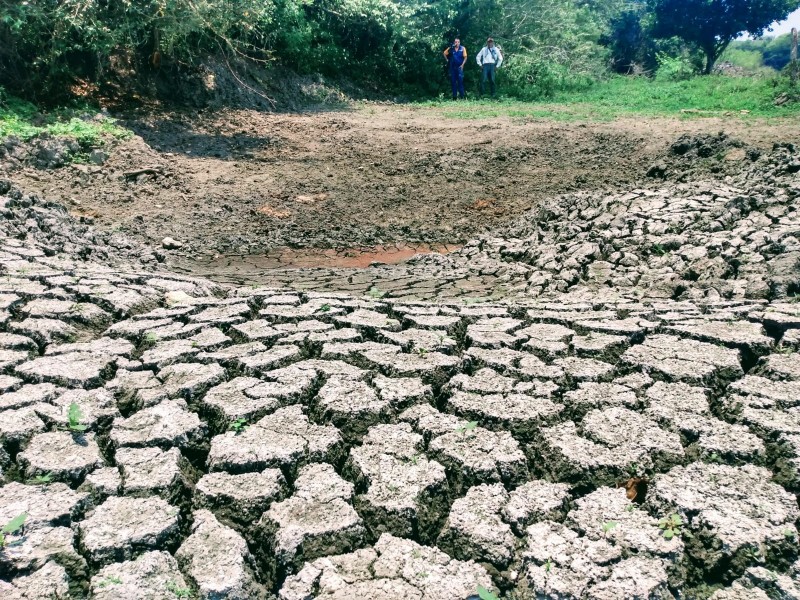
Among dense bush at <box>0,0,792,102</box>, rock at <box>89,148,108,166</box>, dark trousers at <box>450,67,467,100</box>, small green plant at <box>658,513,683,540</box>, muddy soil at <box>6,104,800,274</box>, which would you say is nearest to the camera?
small green plant at <box>658,513,683,540</box>

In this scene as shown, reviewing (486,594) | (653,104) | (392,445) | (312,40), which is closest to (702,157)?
(653,104)

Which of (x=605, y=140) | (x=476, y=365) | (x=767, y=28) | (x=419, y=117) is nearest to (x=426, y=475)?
(x=476, y=365)

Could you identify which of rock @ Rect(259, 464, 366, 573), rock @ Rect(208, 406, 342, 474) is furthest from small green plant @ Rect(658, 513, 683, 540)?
rock @ Rect(208, 406, 342, 474)

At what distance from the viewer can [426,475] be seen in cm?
240

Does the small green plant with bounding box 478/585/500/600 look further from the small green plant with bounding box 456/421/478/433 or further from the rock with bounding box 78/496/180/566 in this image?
the rock with bounding box 78/496/180/566

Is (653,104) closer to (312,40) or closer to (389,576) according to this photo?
(312,40)

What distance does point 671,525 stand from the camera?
7.14ft

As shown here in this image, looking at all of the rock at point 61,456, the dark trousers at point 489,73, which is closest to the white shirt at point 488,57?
the dark trousers at point 489,73

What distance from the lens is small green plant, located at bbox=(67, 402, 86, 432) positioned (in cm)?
262

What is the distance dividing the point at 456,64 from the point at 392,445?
14436mm

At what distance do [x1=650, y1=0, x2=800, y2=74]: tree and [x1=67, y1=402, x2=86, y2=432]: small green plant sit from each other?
1000 inches

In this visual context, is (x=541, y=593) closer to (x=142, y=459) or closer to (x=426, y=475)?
(x=426, y=475)

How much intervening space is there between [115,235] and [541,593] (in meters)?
6.01

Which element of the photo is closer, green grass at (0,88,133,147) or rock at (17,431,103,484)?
rock at (17,431,103,484)
